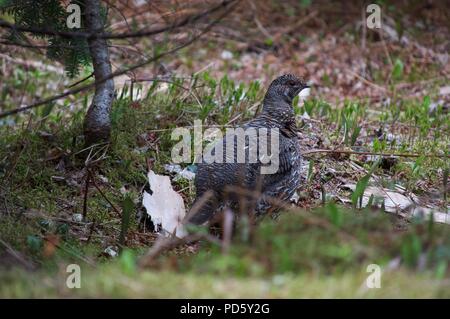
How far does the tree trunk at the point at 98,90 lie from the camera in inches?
246

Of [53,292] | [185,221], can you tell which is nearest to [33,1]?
[185,221]

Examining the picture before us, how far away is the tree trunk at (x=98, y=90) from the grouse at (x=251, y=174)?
129 centimetres

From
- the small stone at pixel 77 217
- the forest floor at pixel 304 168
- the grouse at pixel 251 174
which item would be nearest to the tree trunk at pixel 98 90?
the forest floor at pixel 304 168

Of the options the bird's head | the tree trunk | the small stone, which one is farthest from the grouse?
the tree trunk

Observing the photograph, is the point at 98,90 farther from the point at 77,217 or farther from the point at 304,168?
the point at 304,168

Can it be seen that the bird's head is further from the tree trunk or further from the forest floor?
the tree trunk

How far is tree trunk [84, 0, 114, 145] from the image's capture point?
246 inches

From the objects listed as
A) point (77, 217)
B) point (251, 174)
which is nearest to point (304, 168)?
point (251, 174)

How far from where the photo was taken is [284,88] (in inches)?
263

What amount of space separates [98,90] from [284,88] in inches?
69.5

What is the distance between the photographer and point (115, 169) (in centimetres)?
682

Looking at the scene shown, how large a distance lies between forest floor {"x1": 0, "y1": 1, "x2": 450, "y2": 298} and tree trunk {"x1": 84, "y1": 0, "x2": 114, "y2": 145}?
23 centimetres

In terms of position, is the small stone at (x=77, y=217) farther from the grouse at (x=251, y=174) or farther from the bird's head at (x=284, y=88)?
the bird's head at (x=284, y=88)
